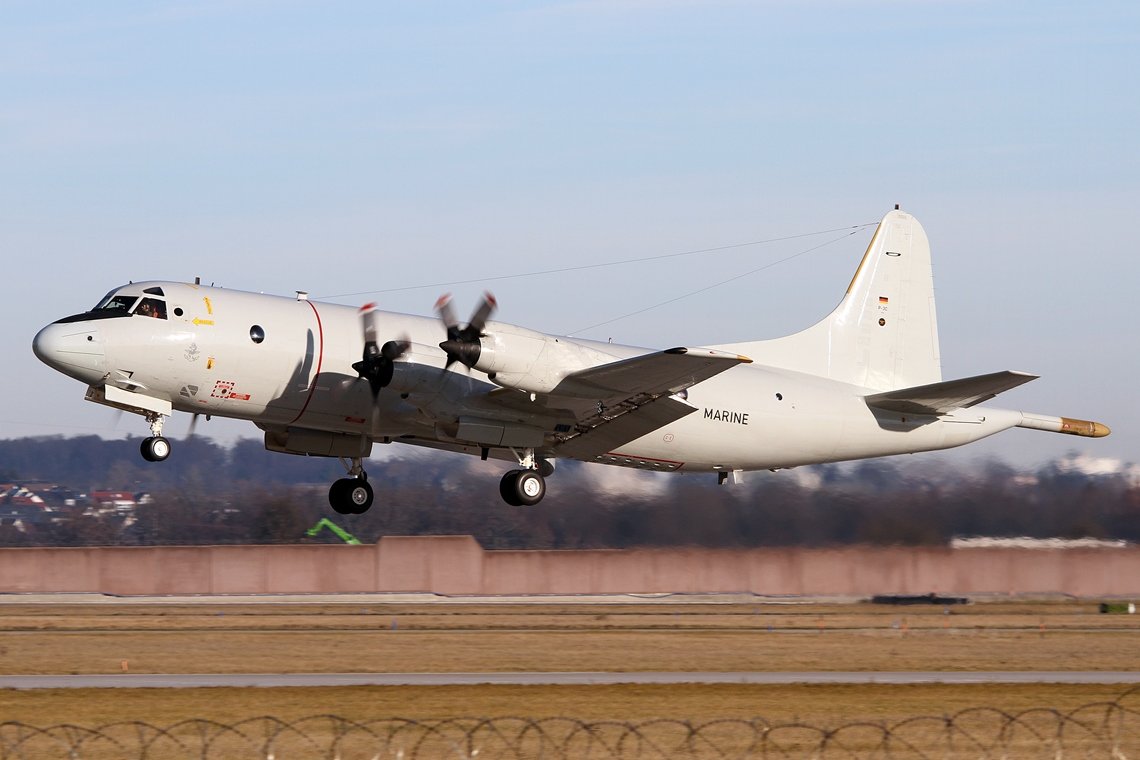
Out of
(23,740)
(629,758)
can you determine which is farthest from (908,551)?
(23,740)

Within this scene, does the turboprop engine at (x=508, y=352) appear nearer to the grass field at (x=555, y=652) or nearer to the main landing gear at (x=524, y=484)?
the main landing gear at (x=524, y=484)

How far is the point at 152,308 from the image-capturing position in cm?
2350

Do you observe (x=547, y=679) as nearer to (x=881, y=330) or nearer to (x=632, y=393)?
(x=632, y=393)

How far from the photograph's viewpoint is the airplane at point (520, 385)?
2348 cm

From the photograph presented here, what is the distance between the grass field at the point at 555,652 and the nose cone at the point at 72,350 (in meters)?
5.21

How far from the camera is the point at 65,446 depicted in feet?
195

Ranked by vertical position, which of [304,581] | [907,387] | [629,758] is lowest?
[629,758]

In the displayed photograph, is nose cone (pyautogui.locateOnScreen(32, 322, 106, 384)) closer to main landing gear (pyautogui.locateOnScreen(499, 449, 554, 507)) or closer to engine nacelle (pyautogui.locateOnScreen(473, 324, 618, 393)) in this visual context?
engine nacelle (pyautogui.locateOnScreen(473, 324, 618, 393))

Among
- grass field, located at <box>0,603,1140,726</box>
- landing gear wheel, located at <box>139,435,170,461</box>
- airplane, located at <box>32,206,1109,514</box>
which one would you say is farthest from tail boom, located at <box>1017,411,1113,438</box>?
landing gear wheel, located at <box>139,435,170,461</box>

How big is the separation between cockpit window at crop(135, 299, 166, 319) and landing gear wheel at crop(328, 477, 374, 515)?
18.7 ft

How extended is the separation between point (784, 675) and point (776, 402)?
548 centimetres

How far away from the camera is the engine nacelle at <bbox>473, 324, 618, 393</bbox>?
78.8ft

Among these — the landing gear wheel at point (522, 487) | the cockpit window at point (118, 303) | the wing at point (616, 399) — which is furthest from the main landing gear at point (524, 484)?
the cockpit window at point (118, 303)

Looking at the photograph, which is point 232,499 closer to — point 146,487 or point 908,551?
point 146,487
